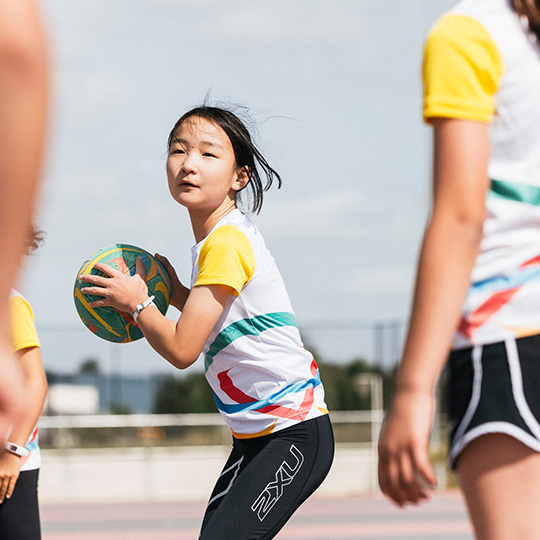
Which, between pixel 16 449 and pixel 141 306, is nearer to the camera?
pixel 141 306

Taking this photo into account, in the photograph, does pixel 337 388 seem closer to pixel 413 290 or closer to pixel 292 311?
pixel 292 311

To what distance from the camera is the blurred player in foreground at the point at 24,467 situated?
3.38 m

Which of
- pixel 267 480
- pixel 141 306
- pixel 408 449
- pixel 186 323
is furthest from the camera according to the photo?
pixel 141 306

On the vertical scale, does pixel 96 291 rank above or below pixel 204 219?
below

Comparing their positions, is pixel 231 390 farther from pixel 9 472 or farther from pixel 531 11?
pixel 531 11

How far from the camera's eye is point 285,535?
10.9 m

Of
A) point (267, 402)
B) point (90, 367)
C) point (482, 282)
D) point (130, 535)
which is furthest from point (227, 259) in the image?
point (90, 367)

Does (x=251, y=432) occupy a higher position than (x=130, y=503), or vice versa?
(x=251, y=432)

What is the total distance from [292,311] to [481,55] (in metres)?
1.69

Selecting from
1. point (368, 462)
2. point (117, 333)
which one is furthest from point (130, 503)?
point (117, 333)

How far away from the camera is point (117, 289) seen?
322 cm

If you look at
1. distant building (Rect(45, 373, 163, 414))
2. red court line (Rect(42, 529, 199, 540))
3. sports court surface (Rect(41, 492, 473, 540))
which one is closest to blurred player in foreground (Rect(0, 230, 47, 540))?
sports court surface (Rect(41, 492, 473, 540))

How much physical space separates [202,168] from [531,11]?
1712mm

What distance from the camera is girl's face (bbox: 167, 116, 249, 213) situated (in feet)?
10.9
